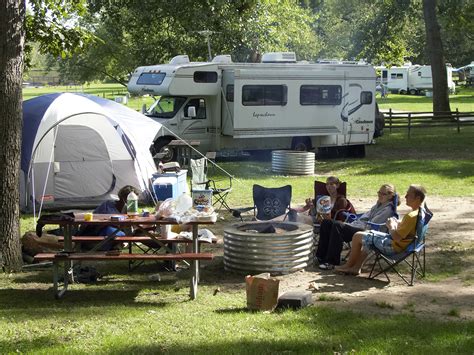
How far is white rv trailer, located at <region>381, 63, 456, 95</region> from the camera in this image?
5304cm

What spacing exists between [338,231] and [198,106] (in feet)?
35.2

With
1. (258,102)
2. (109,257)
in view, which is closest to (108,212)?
(109,257)

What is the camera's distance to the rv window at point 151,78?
18.2m

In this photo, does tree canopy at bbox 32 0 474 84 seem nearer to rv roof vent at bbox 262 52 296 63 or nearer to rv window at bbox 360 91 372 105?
rv roof vent at bbox 262 52 296 63

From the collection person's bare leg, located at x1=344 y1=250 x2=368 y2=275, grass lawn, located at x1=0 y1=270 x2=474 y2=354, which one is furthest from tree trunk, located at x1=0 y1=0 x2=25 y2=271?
person's bare leg, located at x1=344 y1=250 x2=368 y2=275

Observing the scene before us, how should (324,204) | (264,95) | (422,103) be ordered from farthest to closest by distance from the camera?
(422,103), (264,95), (324,204)

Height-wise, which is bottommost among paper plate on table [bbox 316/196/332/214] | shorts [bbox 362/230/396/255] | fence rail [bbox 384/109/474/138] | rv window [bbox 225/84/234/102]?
shorts [bbox 362/230/396/255]

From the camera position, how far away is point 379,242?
7.52 meters

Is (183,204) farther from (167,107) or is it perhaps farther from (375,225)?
(167,107)

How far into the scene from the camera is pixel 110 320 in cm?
612

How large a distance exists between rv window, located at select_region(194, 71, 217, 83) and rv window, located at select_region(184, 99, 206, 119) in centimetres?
51

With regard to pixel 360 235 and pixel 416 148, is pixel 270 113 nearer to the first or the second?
pixel 416 148

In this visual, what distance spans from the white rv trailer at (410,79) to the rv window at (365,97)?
3281 centimetres

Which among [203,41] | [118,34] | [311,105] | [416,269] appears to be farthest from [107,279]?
[118,34]
